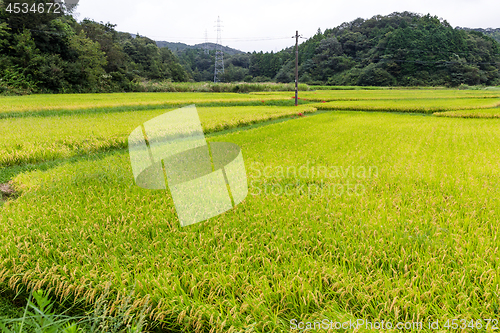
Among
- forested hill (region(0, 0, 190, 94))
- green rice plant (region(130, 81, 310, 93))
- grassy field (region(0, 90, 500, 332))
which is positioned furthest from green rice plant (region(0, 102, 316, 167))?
green rice plant (region(130, 81, 310, 93))

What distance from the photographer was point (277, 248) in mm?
2254

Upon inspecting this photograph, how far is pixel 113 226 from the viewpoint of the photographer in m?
2.84

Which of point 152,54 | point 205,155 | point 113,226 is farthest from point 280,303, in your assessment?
point 152,54

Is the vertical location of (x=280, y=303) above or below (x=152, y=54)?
below

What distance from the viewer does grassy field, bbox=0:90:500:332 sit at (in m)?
1.73

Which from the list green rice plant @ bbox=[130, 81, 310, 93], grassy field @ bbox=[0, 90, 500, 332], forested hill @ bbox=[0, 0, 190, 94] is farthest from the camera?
green rice plant @ bbox=[130, 81, 310, 93]

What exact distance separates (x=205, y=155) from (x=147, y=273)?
4338 mm

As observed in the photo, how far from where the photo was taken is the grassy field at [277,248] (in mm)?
1732

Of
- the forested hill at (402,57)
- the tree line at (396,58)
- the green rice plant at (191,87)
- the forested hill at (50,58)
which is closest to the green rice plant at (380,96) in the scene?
the green rice plant at (191,87)

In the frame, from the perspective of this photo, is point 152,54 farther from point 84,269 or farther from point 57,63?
point 84,269

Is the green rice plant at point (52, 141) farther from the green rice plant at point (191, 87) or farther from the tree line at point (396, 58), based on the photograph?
the tree line at point (396, 58)

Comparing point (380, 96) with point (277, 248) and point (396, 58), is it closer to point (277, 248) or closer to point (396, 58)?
point (277, 248)

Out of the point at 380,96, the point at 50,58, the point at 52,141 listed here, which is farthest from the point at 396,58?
the point at 52,141

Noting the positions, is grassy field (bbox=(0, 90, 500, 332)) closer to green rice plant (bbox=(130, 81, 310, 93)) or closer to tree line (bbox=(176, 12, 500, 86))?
green rice plant (bbox=(130, 81, 310, 93))
